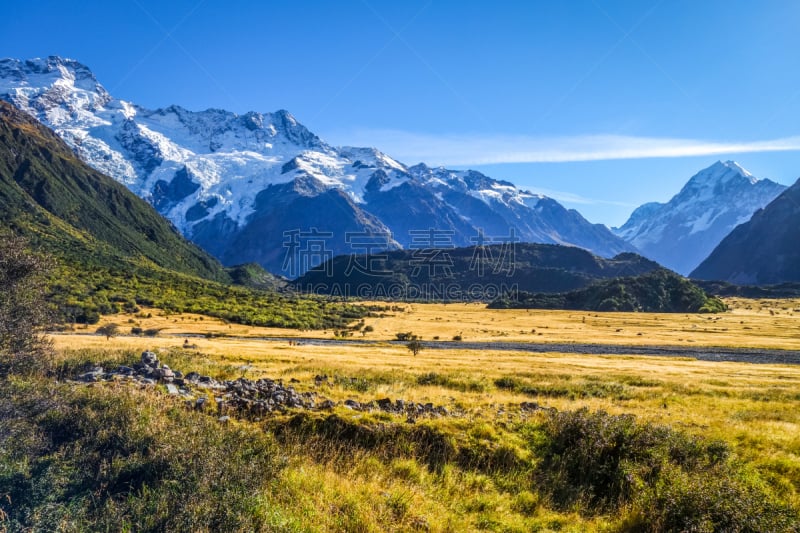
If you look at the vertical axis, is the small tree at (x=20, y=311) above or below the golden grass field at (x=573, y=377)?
above

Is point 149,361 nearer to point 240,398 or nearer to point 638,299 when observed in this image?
point 240,398

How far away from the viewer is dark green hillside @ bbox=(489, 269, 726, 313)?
160 m

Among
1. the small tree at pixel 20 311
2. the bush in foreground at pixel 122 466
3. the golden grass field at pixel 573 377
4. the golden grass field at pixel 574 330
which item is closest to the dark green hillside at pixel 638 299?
the golden grass field at pixel 574 330

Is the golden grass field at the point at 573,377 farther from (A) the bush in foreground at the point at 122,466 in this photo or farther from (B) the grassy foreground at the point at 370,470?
(A) the bush in foreground at the point at 122,466

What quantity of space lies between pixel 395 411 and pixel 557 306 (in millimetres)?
172377

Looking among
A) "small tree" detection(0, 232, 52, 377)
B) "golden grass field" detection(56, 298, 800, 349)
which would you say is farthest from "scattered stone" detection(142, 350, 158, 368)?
"golden grass field" detection(56, 298, 800, 349)

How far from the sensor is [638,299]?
16550 centimetres

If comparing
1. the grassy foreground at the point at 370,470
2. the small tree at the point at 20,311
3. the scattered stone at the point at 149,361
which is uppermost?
the small tree at the point at 20,311

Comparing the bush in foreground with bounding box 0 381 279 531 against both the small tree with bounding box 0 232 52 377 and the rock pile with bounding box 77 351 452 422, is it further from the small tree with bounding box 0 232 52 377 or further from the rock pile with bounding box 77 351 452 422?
the small tree with bounding box 0 232 52 377

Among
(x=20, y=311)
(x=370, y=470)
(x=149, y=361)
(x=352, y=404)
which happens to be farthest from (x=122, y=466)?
(x=149, y=361)

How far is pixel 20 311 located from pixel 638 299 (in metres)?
183

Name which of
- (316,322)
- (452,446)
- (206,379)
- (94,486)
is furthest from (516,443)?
(316,322)

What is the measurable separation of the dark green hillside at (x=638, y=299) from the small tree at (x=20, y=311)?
17067 cm

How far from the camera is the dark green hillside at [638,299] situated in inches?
6283
